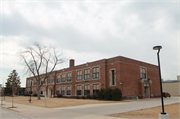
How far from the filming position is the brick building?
106 feet

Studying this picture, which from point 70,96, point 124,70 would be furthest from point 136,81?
point 70,96

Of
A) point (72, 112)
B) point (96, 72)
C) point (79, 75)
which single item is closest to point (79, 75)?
point (79, 75)

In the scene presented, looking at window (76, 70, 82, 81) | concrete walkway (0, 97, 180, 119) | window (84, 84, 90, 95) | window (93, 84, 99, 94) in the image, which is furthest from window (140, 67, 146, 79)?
concrete walkway (0, 97, 180, 119)

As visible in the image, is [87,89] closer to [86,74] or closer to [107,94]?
[86,74]

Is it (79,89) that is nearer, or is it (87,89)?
(87,89)

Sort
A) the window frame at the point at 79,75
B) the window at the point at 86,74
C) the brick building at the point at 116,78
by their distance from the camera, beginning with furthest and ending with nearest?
the window frame at the point at 79,75
the window at the point at 86,74
the brick building at the point at 116,78

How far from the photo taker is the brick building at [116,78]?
106ft

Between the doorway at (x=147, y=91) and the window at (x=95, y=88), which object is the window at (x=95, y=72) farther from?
the doorway at (x=147, y=91)

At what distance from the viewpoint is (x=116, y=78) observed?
32.2 m

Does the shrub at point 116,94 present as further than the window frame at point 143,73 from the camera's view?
No

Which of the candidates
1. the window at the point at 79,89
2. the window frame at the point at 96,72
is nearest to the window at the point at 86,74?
the window frame at the point at 96,72

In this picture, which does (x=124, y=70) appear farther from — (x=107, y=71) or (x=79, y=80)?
(x=79, y=80)

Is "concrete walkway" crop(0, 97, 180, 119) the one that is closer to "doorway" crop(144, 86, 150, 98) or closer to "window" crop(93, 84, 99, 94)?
"window" crop(93, 84, 99, 94)

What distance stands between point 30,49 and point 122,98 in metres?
23.7
